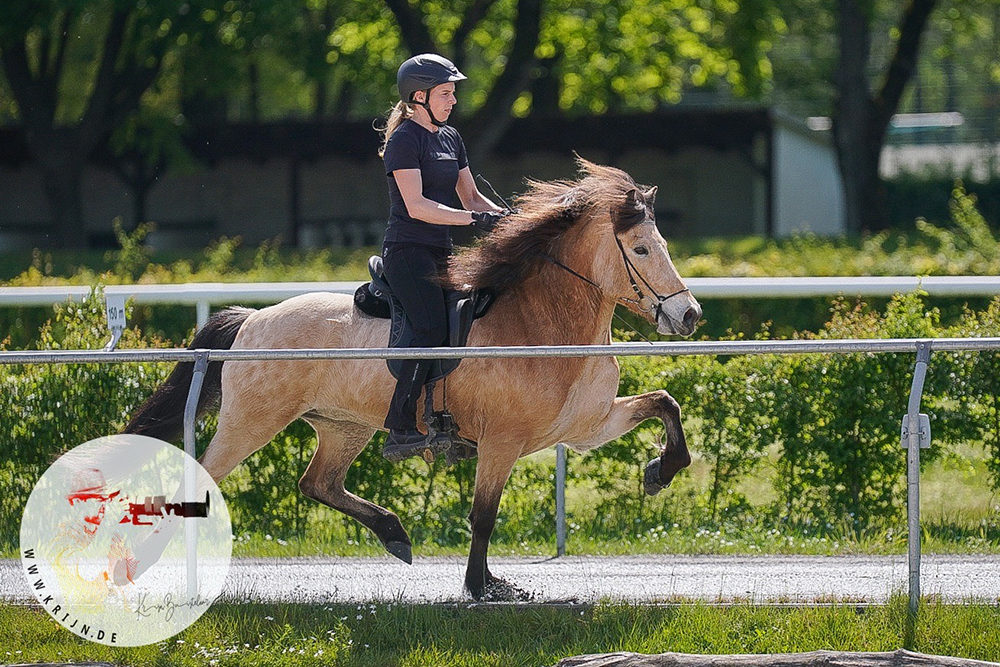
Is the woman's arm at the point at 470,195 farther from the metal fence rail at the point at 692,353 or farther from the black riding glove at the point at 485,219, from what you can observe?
the metal fence rail at the point at 692,353

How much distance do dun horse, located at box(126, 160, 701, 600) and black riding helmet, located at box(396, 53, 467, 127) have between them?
728mm

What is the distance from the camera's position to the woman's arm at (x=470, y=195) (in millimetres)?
6812

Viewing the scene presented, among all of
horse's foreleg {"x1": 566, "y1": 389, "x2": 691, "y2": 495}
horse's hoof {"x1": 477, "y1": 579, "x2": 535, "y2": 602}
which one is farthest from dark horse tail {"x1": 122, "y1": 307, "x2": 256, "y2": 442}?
horse's foreleg {"x1": 566, "y1": 389, "x2": 691, "y2": 495}

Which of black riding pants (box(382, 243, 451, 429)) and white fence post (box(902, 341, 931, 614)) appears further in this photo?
black riding pants (box(382, 243, 451, 429))

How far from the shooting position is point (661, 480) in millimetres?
6551

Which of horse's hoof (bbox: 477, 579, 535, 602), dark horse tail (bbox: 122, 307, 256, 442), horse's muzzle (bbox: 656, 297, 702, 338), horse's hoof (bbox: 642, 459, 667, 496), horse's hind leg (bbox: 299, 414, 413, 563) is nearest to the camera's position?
horse's muzzle (bbox: 656, 297, 702, 338)

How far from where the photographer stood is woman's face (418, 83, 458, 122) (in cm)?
638

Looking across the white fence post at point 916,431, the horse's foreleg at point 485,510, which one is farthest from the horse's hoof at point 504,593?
the white fence post at point 916,431

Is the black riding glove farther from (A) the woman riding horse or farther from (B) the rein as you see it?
(B) the rein

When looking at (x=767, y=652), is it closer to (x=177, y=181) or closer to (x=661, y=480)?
(x=661, y=480)

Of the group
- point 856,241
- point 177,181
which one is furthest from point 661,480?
point 177,181

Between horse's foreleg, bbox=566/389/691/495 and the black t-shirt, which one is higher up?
the black t-shirt

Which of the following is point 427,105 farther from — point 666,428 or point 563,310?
point 666,428

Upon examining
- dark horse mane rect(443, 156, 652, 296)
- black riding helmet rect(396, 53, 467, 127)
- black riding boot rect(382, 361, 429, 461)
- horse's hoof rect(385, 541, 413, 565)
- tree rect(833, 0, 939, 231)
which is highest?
tree rect(833, 0, 939, 231)
